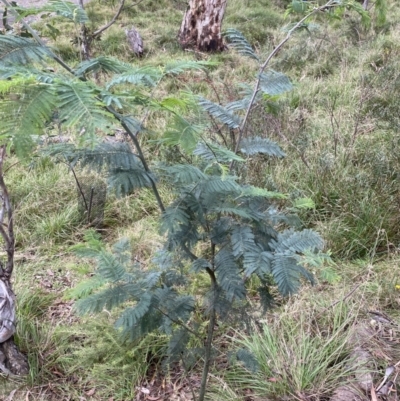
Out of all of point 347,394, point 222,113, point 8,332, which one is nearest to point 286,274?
point 222,113

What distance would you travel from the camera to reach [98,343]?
2.40 m

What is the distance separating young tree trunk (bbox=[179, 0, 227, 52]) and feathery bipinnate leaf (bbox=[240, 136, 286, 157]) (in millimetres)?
6584

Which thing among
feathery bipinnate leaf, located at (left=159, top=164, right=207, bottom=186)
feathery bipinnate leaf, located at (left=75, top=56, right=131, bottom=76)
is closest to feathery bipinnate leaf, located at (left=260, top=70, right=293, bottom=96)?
feathery bipinnate leaf, located at (left=159, top=164, right=207, bottom=186)

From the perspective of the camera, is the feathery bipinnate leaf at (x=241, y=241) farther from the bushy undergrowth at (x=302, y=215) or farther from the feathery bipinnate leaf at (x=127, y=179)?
the bushy undergrowth at (x=302, y=215)

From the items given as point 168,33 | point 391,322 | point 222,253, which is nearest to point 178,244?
point 222,253

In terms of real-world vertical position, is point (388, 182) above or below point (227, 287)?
below

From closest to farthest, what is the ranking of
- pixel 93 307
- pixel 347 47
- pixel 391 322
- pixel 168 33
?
pixel 93 307, pixel 391 322, pixel 347 47, pixel 168 33

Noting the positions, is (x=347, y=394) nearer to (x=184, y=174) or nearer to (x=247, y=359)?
(x=247, y=359)

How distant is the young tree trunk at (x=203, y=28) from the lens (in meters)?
7.84

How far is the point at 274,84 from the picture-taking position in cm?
165

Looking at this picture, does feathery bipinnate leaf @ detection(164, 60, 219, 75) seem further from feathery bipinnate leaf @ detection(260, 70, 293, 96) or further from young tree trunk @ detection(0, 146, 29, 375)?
young tree trunk @ detection(0, 146, 29, 375)

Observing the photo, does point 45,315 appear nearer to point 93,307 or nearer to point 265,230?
point 93,307

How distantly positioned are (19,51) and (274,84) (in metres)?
0.92

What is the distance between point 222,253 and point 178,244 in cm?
16
